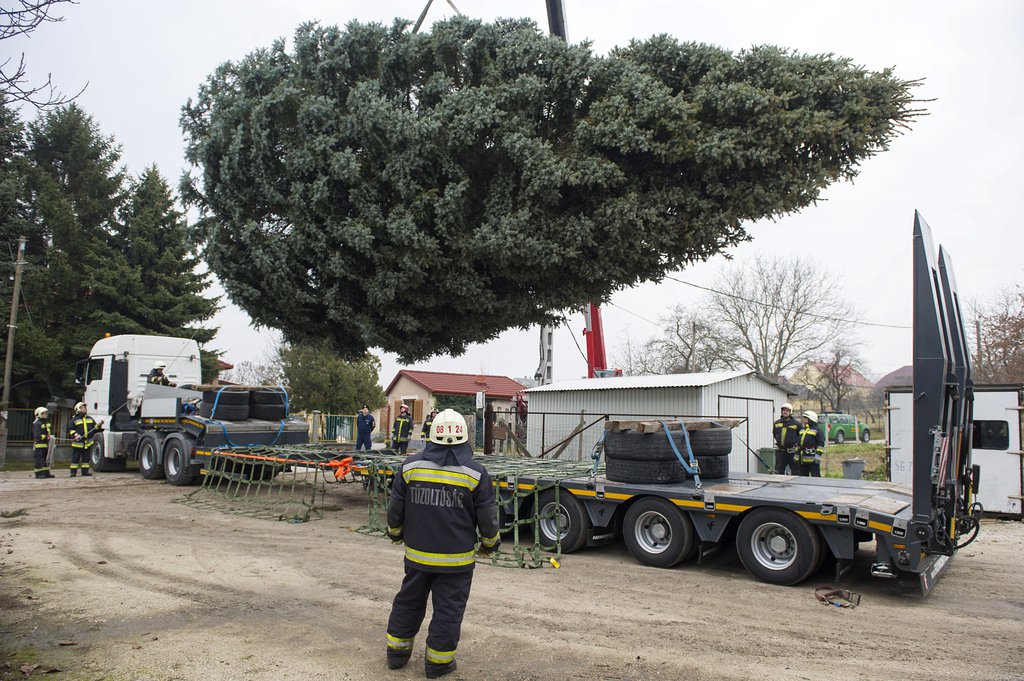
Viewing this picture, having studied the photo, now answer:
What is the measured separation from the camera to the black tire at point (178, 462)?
50.3ft

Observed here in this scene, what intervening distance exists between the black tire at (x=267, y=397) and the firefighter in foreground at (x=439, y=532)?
11836mm

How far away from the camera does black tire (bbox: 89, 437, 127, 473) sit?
18312 millimetres

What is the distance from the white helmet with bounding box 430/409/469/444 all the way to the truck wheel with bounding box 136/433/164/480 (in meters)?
13.7

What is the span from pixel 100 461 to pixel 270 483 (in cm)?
871

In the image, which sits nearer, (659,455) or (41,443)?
(659,455)

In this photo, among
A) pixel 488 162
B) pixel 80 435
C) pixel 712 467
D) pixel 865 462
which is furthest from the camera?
pixel 865 462

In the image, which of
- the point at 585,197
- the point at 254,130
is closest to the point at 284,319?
the point at 254,130

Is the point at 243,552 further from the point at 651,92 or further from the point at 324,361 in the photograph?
the point at 324,361

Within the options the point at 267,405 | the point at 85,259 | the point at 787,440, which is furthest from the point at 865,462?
the point at 85,259

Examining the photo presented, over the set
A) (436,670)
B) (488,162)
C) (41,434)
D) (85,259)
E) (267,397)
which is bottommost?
(436,670)

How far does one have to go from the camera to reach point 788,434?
13.1 m

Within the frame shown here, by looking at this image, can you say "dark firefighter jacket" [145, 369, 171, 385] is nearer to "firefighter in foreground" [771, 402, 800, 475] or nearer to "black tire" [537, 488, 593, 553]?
"black tire" [537, 488, 593, 553]

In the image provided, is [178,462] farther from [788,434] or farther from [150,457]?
[788,434]

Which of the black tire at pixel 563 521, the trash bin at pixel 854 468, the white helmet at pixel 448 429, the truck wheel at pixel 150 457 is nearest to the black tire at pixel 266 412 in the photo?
the truck wheel at pixel 150 457
